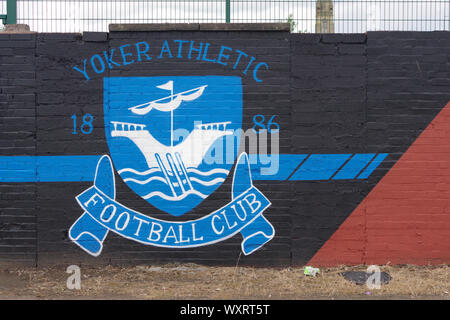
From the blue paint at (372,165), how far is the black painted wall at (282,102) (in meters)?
0.08

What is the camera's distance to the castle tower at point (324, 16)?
7.38 m

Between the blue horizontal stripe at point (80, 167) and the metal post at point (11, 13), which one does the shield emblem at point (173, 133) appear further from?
the metal post at point (11, 13)

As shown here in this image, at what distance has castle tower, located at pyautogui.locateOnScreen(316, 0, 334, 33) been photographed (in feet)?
24.2

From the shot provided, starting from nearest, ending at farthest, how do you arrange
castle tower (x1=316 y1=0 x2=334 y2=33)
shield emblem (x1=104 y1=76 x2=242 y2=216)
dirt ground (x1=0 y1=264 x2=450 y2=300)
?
dirt ground (x1=0 y1=264 x2=450 y2=300)
shield emblem (x1=104 y1=76 x2=242 y2=216)
castle tower (x1=316 y1=0 x2=334 y2=33)

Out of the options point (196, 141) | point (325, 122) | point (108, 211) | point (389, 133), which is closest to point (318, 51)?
point (325, 122)

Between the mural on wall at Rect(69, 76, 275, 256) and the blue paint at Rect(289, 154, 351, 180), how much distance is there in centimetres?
62

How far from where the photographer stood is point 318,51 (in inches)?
284

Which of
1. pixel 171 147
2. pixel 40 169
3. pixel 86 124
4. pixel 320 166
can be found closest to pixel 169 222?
pixel 171 147

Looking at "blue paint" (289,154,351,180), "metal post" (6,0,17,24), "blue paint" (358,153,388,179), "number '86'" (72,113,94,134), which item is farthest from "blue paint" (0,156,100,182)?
"blue paint" (358,153,388,179)

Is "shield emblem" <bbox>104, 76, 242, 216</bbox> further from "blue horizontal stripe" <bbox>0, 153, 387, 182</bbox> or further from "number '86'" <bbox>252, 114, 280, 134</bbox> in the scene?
"blue horizontal stripe" <bbox>0, 153, 387, 182</bbox>

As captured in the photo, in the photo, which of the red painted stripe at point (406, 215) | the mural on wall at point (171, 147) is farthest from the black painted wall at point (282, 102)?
the red painted stripe at point (406, 215)

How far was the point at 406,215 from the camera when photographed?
23.7ft

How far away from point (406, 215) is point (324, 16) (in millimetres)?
2980

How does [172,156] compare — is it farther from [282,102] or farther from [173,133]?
[282,102]
